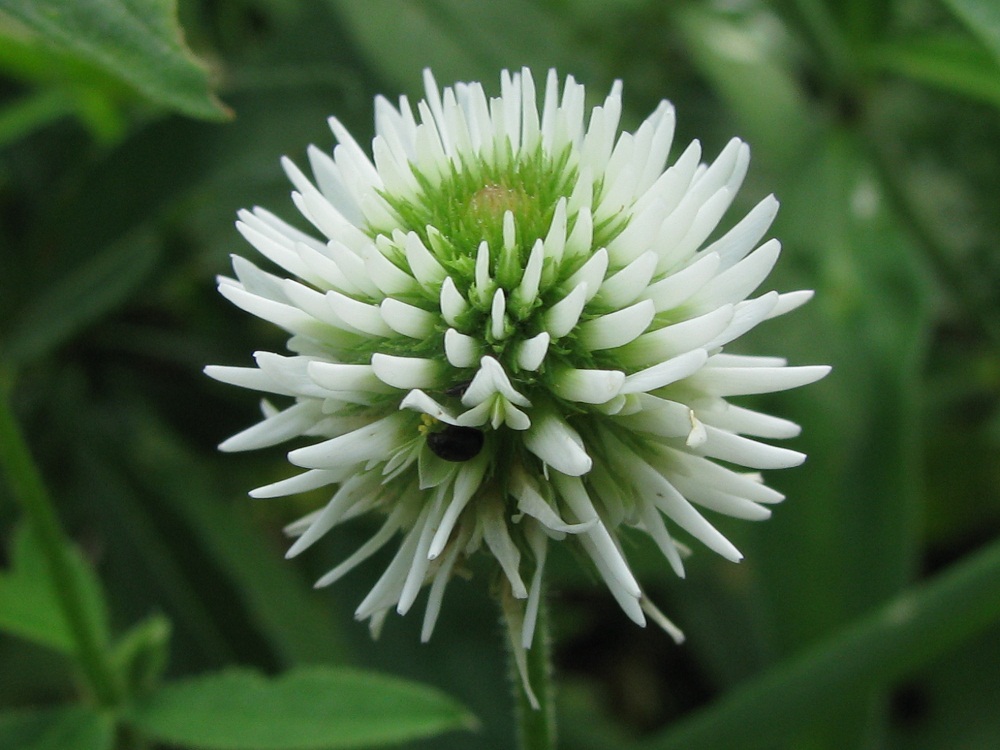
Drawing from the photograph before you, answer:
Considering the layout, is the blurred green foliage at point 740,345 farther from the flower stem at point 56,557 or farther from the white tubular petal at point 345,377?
the white tubular petal at point 345,377

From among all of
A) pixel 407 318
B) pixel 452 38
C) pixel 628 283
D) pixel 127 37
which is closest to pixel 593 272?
pixel 628 283

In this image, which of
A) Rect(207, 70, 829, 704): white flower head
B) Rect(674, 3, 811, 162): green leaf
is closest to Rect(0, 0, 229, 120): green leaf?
Rect(207, 70, 829, 704): white flower head

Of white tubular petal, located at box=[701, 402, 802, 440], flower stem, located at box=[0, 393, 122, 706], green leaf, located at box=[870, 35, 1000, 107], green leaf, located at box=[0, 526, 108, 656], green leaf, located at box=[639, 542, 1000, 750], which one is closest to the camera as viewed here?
white tubular petal, located at box=[701, 402, 802, 440]

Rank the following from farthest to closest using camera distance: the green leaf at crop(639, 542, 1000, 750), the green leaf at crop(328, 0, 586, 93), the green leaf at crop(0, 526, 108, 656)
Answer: the green leaf at crop(328, 0, 586, 93) < the green leaf at crop(639, 542, 1000, 750) < the green leaf at crop(0, 526, 108, 656)

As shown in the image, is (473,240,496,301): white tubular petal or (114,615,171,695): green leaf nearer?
(473,240,496,301): white tubular petal

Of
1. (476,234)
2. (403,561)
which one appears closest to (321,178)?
(476,234)

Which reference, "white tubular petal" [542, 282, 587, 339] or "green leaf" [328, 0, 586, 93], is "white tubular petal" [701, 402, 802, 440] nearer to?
"white tubular petal" [542, 282, 587, 339]
